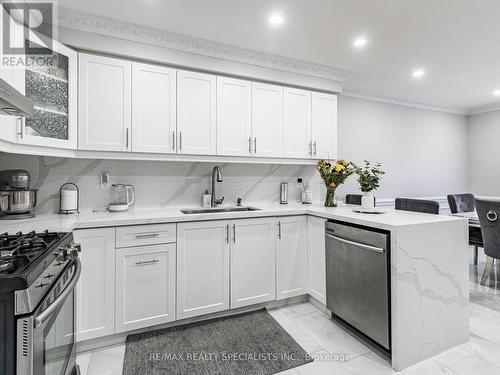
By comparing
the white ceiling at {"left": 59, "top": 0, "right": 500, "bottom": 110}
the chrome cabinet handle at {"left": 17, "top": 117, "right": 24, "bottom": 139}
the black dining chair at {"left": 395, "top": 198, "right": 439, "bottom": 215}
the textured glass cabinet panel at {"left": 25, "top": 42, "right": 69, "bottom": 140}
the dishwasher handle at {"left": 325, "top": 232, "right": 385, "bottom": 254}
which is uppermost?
the white ceiling at {"left": 59, "top": 0, "right": 500, "bottom": 110}

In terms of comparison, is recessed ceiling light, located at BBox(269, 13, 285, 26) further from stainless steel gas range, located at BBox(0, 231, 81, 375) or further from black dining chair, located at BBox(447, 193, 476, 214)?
black dining chair, located at BBox(447, 193, 476, 214)

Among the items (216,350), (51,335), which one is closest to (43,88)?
(51,335)

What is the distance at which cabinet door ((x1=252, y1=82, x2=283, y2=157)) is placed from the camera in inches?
112

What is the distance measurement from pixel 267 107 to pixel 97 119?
1.66 metres

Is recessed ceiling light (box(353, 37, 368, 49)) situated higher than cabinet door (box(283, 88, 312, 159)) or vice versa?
recessed ceiling light (box(353, 37, 368, 49))

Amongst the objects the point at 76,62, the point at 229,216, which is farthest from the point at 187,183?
the point at 76,62

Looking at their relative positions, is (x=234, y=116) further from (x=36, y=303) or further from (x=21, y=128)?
(x=36, y=303)

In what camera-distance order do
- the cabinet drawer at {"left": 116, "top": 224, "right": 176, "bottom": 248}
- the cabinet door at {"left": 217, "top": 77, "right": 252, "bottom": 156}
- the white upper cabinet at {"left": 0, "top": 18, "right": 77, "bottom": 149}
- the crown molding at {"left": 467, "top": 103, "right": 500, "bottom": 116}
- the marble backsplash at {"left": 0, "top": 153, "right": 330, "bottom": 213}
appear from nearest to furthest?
the white upper cabinet at {"left": 0, "top": 18, "right": 77, "bottom": 149}, the cabinet drawer at {"left": 116, "top": 224, "right": 176, "bottom": 248}, the marble backsplash at {"left": 0, "top": 153, "right": 330, "bottom": 213}, the cabinet door at {"left": 217, "top": 77, "right": 252, "bottom": 156}, the crown molding at {"left": 467, "top": 103, "right": 500, "bottom": 116}

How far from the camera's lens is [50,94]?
203 centimetres

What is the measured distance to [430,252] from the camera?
72.1 inches

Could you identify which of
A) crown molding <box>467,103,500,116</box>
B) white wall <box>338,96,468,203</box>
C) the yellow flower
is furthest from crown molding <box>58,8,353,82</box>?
crown molding <box>467,103,500,116</box>

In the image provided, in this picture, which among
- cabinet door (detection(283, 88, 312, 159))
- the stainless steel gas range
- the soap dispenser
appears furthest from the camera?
cabinet door (detection(283, 88, 312, 159))

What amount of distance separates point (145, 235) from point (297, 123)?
2.03 meters

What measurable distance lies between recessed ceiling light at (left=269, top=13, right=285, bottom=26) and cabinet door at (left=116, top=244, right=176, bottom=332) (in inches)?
80.6
